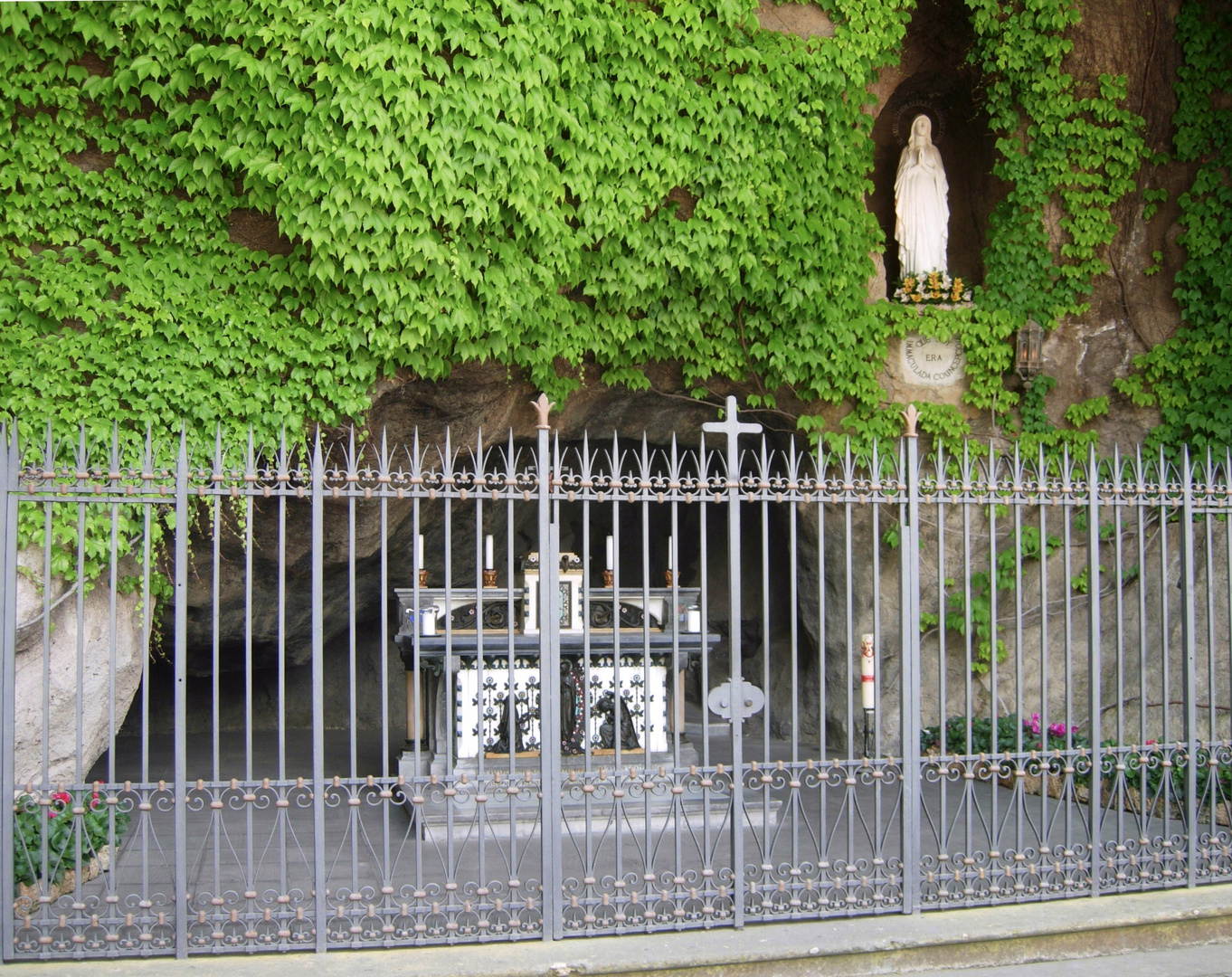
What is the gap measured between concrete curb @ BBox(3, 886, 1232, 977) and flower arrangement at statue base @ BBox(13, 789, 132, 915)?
1.61 feet

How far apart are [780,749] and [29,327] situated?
8277 millimetres

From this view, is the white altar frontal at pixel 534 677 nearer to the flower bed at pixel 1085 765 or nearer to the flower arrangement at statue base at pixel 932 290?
the flower bed at pixel 1085 765

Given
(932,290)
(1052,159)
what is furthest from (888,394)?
(1052,159)

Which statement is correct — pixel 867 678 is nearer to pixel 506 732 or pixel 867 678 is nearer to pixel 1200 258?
pixel 506 732

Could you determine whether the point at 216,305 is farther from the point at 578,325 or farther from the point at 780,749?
the point at 780,749

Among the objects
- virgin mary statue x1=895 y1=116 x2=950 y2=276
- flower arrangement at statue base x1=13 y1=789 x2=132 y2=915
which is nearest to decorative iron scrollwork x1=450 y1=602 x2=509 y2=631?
flower arrangement at statue base x1=13 y1=789 x2=132 y2=915

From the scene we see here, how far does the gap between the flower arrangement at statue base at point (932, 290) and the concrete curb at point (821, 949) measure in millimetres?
6408

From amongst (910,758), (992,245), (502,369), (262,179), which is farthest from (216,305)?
(992,245)

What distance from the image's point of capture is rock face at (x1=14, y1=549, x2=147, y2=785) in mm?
7234

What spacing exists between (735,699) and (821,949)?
4.34ft

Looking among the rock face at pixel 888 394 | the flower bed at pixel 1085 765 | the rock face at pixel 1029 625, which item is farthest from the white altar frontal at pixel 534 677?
the rock face at pixel 1029 625

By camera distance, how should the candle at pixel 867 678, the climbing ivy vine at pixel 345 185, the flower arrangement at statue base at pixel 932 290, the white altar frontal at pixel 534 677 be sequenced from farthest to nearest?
the flower arrangement at statue base at pixel 932 290, the candle at pixel 867 678, the white altar frontal at pixel 534 677, the climbing ivy vine at pixel 345 185

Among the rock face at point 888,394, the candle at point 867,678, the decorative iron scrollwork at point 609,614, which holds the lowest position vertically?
the candle at point 867,678

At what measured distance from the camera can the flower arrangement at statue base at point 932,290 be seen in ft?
36.7
